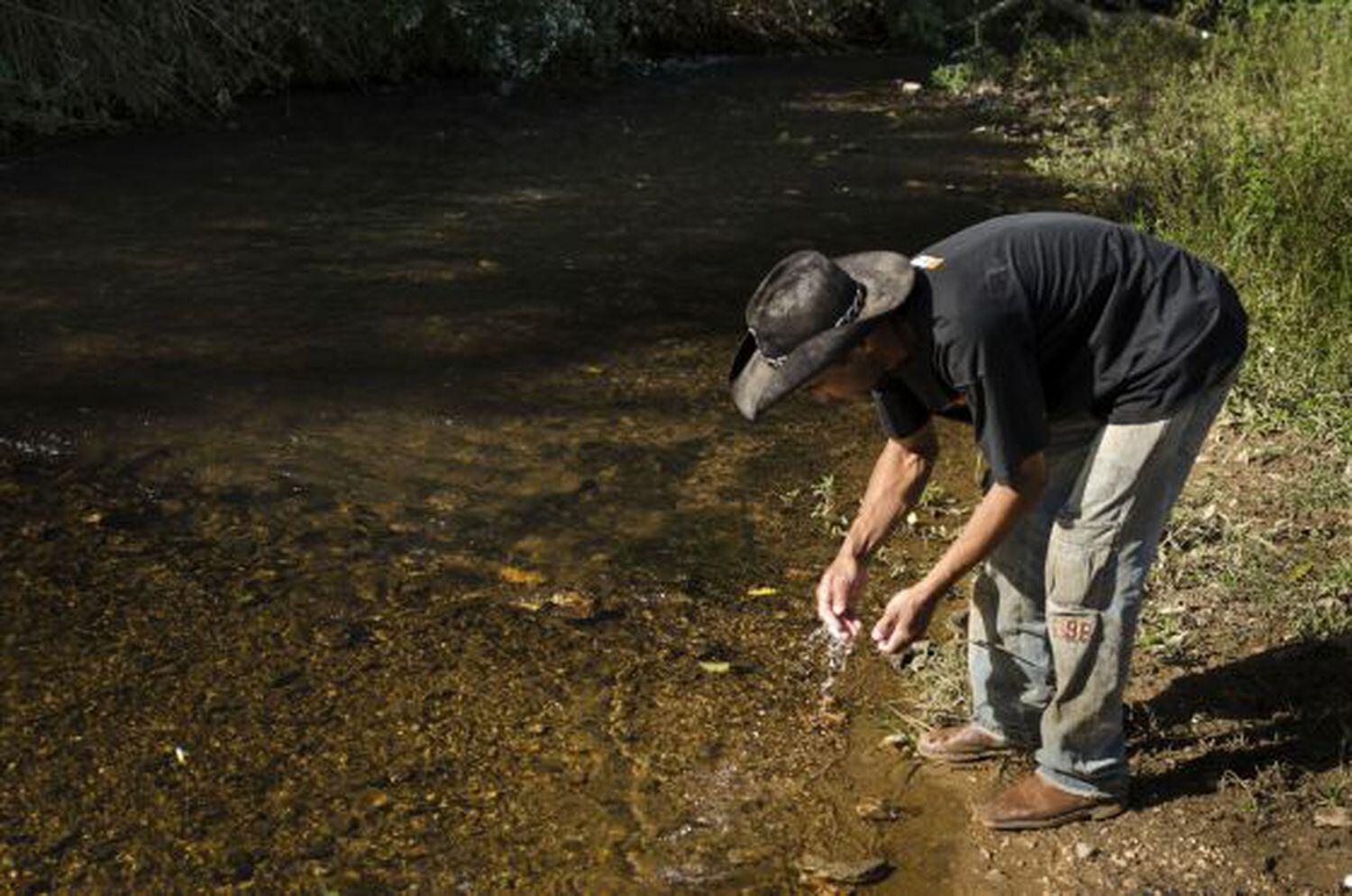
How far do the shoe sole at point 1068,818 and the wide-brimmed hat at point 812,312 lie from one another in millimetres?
1395

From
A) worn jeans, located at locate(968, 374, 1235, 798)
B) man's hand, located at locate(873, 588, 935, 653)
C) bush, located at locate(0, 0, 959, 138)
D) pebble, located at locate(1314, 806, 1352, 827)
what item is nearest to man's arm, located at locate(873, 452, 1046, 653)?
man's hand, located at locate(873, 588, 935, 653)

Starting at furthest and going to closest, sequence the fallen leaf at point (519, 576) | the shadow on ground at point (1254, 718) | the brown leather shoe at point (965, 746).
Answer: the fallen leaf at point (519, 576) → the brown leather shoe at point (965, 746) → the shadow on ground at point (1254, 718)

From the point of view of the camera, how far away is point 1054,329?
10.6 ft

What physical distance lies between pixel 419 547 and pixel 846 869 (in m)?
2.25

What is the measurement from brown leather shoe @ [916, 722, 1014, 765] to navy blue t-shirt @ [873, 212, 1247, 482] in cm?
113

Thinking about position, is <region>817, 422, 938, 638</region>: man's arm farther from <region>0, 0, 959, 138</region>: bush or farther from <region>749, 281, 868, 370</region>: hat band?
<region>0, 0, 959, 138</region>: bush

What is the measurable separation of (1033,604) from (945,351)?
993 millimetres

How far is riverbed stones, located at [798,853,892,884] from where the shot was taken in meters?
3.78

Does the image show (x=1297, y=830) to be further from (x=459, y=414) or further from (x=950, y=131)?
(x=950, y=131)

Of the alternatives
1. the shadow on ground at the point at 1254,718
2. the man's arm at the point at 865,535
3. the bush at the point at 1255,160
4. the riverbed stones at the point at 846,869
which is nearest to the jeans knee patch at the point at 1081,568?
the man's arm at the point at 865,535

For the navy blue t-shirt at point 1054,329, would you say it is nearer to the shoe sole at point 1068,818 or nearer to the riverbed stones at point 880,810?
the shoe sole at point 1068,818

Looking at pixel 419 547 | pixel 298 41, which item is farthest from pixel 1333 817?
pixel 298 41

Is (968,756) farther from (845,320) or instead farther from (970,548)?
(845,320)

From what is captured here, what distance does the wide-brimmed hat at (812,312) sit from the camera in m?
3.06
